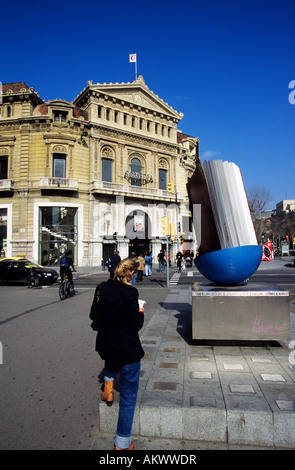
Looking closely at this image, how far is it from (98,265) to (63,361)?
24.8 metres

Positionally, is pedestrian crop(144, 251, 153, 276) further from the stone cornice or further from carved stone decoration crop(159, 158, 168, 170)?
carved stone decoration crop(159, 158, 168, 170)

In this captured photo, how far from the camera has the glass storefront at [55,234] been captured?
2878cm

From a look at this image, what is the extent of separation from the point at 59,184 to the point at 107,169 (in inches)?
239

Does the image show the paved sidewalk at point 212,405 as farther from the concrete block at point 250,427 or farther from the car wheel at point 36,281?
the car wheel at point 36,281

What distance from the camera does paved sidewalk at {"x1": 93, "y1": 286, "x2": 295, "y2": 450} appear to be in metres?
2.83

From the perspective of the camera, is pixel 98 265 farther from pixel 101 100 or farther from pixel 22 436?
pixel 22 436

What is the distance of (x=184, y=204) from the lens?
38.9m

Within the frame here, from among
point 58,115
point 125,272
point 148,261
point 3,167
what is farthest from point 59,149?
point 125,272

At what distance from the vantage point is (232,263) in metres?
5.50

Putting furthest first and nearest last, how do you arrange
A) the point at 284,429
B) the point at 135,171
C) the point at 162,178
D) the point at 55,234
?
1. the point at 162,178
2. the point at 135,171
3. the point at 55,234
4. the point at 284,429

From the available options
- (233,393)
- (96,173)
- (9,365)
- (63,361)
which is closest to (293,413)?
(233,393)

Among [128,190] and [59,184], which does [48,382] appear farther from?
[128,190]

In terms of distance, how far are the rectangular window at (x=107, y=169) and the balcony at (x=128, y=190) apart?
1282 mm

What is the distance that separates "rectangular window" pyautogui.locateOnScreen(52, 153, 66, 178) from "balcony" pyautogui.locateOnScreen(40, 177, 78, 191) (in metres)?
1.19
